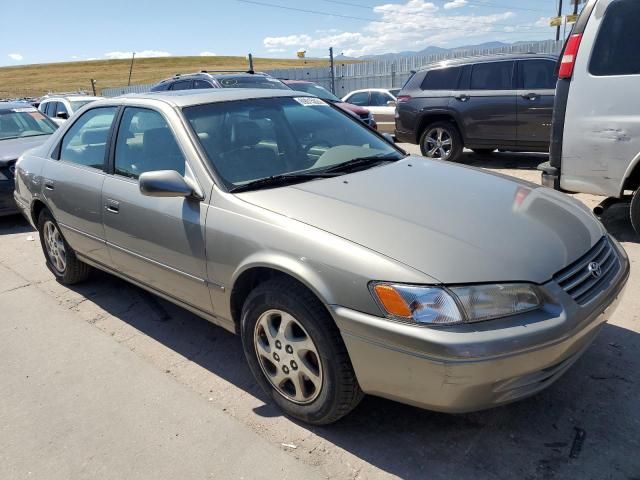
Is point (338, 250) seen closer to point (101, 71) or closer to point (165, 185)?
point (165, 185)

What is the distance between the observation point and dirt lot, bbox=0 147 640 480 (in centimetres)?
229

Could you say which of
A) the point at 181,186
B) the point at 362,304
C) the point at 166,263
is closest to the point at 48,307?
the point at 166,263

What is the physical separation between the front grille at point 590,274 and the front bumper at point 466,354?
0.06m

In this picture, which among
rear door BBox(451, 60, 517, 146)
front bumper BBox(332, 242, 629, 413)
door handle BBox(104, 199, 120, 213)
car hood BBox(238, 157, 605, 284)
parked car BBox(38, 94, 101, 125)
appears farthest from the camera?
parked car BBox(38, 94, 101, 125)

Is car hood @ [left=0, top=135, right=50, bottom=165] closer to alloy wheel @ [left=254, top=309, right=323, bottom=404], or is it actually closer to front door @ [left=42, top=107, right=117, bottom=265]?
front door @ [left=42, top=107, right=117, bottom=265]

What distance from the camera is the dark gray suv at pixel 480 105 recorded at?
323 inches

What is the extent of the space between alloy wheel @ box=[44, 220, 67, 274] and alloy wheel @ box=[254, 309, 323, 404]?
2695 mm

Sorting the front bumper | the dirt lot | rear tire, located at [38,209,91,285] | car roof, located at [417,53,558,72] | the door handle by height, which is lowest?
the dirt lot

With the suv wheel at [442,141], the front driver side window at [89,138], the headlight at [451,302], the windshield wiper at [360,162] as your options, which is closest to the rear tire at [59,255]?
the front driver side window at [89,138]

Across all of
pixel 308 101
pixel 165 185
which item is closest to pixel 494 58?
pixel 308 101

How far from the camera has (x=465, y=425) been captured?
8.43 feet

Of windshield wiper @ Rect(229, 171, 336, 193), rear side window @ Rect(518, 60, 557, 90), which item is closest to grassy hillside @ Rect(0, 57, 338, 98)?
rear side window @ Rect(518, 60, 557, 90)

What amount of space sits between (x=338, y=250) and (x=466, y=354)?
676 millimetres

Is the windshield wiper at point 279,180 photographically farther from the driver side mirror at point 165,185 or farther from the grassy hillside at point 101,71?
the grassy hillside at point 101,71
